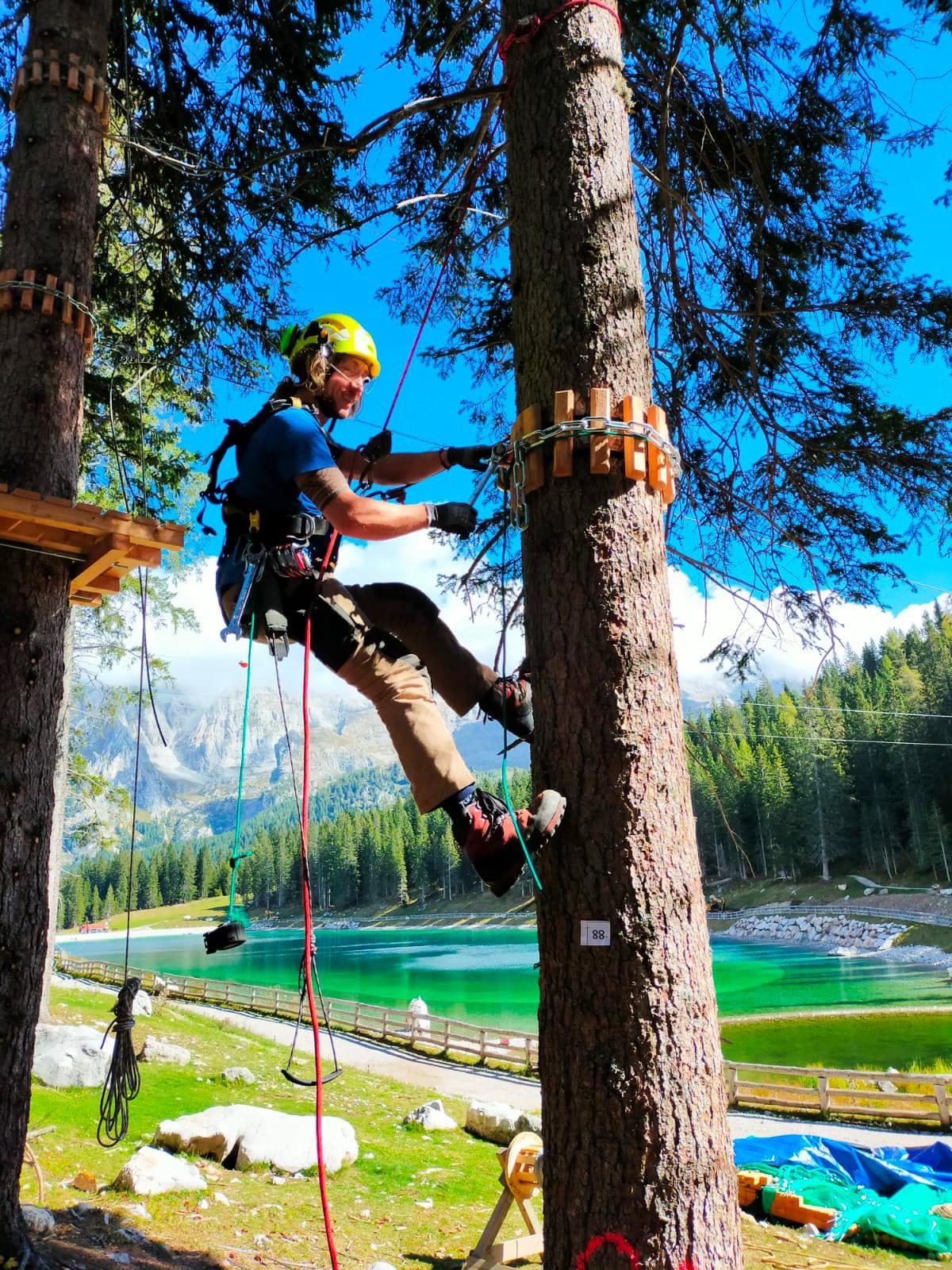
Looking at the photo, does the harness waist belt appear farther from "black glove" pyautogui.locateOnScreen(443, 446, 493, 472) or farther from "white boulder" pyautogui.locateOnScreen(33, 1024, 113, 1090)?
"white boulder" pyautogui.locateOnScreen(33, 1024, 113, 1090)

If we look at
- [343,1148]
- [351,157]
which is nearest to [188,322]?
[351,157]

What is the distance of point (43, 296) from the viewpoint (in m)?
4.10

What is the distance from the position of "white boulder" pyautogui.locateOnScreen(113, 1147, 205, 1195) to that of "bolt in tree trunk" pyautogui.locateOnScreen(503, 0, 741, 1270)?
5.17m

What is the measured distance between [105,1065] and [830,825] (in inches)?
2334

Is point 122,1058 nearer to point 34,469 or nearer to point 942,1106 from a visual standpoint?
point 34,469

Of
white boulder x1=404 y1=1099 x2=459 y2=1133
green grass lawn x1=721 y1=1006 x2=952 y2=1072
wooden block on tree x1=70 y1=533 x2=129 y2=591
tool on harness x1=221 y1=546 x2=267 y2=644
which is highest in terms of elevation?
wooden block on tree x1=70 y1=533 x2=129 y2=591

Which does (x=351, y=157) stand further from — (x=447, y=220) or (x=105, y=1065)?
(x=105, y=1065)

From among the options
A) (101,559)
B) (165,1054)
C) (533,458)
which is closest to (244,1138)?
(165,1054)

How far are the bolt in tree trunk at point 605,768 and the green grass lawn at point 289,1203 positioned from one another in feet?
0.82

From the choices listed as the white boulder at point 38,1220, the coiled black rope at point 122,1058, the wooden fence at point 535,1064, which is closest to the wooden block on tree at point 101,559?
the coiled black rope at point 122,1058

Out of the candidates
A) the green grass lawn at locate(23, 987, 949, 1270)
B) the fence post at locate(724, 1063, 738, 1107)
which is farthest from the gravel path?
the green grass lawn at locate(23, 987, 949, 1270)

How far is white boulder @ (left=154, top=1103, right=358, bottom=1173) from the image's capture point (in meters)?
7.62

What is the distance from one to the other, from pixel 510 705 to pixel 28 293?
2898 millimetres

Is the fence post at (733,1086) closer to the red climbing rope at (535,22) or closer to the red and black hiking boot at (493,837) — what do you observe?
the red and black hiking boot at (493,837)
